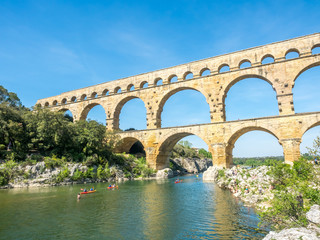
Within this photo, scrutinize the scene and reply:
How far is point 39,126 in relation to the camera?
2325 centimetres

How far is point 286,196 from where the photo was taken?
5.74m

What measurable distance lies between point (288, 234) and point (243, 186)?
31.4 feet

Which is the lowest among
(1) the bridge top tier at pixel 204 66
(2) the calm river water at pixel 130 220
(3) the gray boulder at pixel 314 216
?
(2) the calm river water at pixel 130 220

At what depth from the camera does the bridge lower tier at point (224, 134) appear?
1961 cm

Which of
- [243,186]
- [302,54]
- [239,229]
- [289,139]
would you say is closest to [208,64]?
[302,54]

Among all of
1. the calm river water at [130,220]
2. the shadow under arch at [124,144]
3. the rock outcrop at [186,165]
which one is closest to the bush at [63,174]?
the shadow under arch at [124,144]

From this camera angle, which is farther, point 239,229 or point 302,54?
point 302,54

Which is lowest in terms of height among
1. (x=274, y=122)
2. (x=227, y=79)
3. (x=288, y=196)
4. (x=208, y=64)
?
(x=288, y=196)

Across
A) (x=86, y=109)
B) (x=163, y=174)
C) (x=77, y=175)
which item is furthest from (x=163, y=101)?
(x=77, y=175)

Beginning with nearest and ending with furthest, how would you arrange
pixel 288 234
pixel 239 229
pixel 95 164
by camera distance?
pixel 288 234 < pixel 239 229 < pixel 95 164

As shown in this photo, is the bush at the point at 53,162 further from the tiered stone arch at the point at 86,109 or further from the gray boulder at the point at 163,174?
the tiered stone arch at the point at 86,109

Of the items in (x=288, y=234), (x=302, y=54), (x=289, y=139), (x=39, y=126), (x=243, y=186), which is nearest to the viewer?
(x=288, y=234)

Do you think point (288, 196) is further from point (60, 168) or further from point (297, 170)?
point (60, 168)

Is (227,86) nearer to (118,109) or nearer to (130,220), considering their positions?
(118,109)
